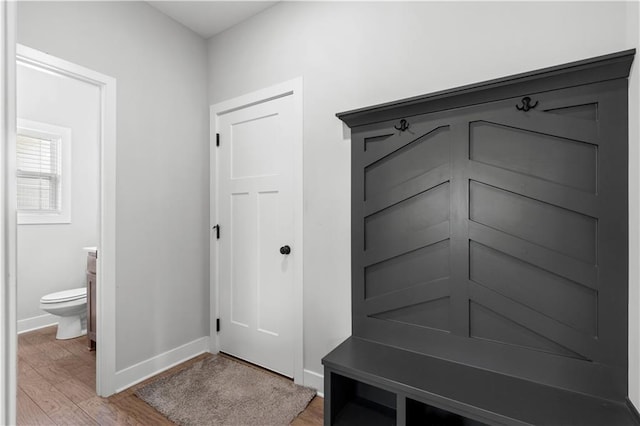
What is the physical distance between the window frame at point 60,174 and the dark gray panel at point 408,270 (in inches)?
140

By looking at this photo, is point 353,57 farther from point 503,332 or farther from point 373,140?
point 503,332

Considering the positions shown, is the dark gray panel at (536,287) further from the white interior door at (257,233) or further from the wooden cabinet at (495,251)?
the white interior door at (257,233)

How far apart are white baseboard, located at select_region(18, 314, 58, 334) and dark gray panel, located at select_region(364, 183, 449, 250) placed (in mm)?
3631

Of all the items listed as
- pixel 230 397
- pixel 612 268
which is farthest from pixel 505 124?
pixel 230 397

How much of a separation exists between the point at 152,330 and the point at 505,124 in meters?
2.66

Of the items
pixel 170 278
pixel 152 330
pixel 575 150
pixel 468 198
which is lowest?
pixel 152 330

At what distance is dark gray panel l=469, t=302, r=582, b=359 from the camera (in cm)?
137

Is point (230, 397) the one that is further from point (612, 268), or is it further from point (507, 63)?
point (507, 63)

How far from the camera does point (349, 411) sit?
1.69 metres

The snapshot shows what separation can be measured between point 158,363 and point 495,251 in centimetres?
245

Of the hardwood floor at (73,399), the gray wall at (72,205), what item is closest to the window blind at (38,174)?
the gray wall at (72,205)

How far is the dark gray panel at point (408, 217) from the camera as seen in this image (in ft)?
5.30

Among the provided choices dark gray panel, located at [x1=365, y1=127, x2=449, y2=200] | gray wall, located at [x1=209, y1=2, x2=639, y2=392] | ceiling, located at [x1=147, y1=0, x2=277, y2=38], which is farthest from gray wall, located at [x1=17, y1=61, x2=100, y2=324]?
dark gray panel, located at [x1=365, y1=127, x2=449, y2=200]

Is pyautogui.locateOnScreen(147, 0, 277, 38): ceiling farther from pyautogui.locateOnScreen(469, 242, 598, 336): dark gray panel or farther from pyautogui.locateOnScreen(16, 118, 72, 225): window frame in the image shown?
pyautogui.locateOnScreen(469, 242, 598, 336): dark gray panel
